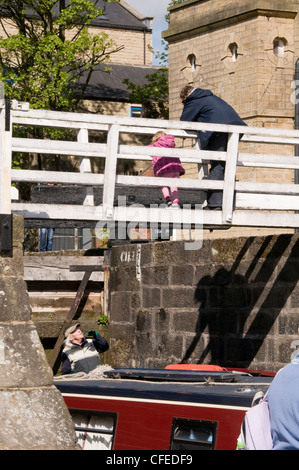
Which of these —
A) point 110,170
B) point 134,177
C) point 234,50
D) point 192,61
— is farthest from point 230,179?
point 192,61

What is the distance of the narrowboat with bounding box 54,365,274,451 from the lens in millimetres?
6695

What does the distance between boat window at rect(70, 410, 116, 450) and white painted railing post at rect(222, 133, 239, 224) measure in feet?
10.7

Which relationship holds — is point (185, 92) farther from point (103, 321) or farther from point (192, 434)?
point (103, 321)

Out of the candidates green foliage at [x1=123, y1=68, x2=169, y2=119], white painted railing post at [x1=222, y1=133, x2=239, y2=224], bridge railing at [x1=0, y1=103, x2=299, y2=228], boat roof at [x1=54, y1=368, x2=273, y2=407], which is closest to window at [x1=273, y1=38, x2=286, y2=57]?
green foliage at [x1=123, y1=68, x2=169, y2=119]

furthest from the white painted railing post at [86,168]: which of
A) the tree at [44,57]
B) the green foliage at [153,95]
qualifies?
the green foliage at [153,95]

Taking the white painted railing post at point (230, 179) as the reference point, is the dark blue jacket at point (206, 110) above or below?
above

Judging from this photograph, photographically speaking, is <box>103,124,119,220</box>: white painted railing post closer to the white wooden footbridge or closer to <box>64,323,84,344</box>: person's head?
the white wooden footbridge

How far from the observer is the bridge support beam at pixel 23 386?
6.36 m

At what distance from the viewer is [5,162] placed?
26.8ft

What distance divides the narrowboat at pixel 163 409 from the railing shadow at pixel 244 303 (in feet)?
11.6

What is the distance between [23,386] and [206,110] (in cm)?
478

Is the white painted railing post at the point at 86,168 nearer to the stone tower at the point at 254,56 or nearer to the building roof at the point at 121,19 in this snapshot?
the stone tower at the point at 254,56
